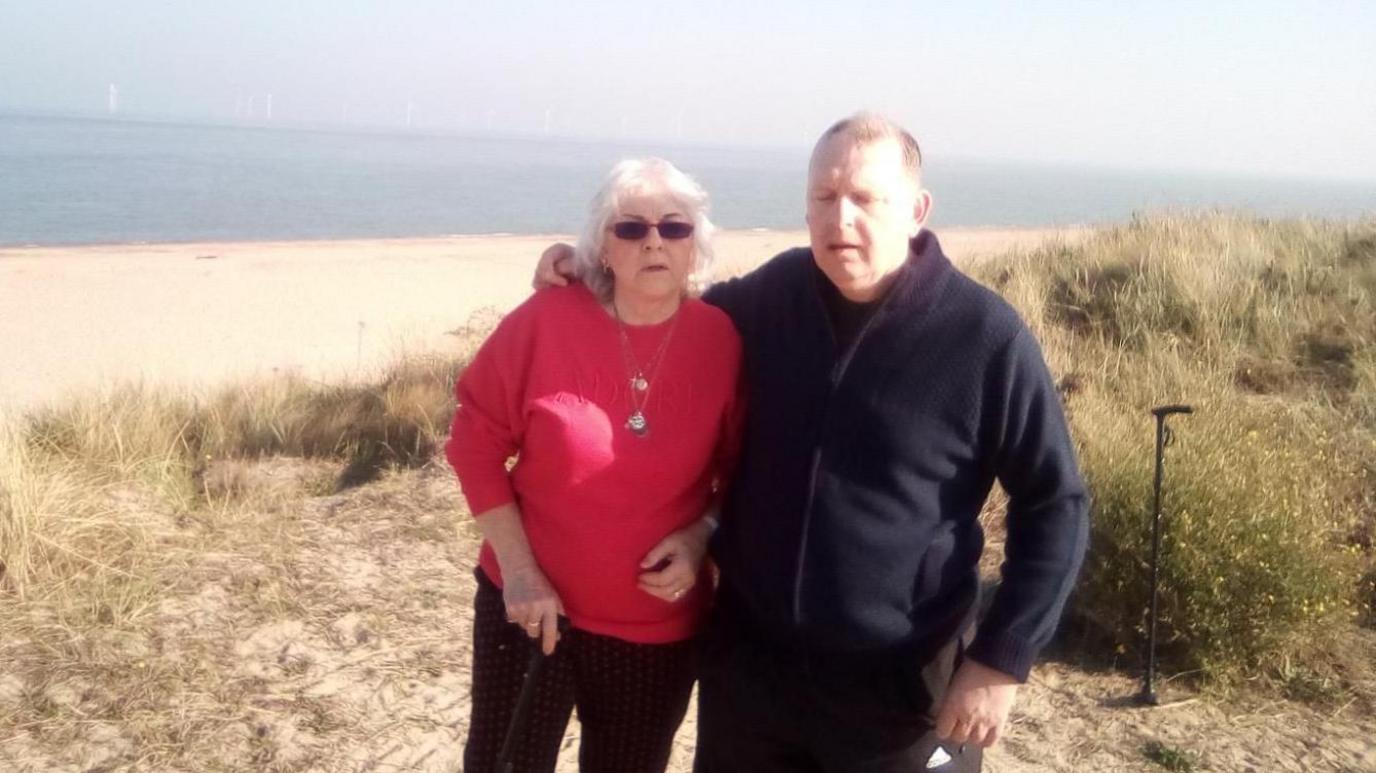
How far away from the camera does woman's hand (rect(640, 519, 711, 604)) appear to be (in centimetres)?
232

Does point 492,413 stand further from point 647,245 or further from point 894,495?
point 894,495

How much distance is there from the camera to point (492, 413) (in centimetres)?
236

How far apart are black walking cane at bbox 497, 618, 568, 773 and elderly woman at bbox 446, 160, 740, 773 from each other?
0.02 meters

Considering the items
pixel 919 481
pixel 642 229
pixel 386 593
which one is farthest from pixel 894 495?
pixel 386 593

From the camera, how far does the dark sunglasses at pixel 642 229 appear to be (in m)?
2.33

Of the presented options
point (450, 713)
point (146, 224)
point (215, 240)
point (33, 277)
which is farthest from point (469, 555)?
point (146, 224)

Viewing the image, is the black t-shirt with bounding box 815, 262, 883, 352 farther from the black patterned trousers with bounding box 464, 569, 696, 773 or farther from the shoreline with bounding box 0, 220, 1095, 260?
the shoreline with bounding box 0, 220, 1095, 260

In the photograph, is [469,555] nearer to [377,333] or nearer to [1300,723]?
[1300,723]

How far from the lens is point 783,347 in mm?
2262

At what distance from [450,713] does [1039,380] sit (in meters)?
2.59

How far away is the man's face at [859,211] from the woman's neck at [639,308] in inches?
15.2

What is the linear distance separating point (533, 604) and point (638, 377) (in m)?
0.50

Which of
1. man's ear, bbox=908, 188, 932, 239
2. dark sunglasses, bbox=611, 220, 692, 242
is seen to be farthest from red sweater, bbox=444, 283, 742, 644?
man's ear, bbox=908, 188, 932, 239

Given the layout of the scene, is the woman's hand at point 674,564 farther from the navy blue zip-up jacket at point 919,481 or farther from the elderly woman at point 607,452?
the navy blue zip-up jacket at point 919,481
